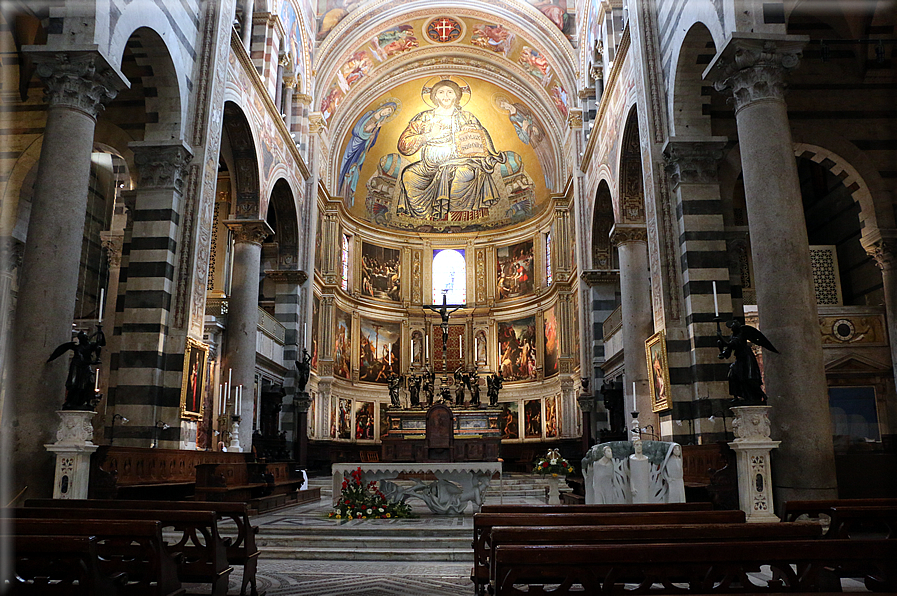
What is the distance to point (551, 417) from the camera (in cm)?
2986

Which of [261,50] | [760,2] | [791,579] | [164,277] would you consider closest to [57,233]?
[164,277]

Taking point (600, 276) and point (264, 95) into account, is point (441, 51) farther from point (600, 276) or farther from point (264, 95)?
point (600, 276)

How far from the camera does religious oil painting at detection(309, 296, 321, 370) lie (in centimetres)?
2689

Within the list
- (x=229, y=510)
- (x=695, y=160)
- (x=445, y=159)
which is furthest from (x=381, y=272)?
(x=229, y=510)

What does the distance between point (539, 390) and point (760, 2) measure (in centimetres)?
2268

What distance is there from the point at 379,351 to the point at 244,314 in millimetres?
15116

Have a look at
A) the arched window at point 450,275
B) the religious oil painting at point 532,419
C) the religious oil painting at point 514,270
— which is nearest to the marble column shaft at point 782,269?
the religious oil painting at point 532,419

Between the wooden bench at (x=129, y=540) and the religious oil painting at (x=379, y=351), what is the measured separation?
27.9 metres

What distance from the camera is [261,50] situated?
805 inches

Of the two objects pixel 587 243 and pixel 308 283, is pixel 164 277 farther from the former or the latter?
pixel 587 243

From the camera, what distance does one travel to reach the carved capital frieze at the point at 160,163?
45.9ft

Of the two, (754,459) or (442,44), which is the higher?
(442,44)

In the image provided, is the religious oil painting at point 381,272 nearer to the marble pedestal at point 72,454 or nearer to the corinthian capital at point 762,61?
the marble pedestal at point 72,454

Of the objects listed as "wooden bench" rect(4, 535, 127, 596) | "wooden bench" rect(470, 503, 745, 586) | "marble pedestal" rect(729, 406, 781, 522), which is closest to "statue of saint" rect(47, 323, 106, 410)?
"wooden bench" rect(4, 535, 127, 596)
